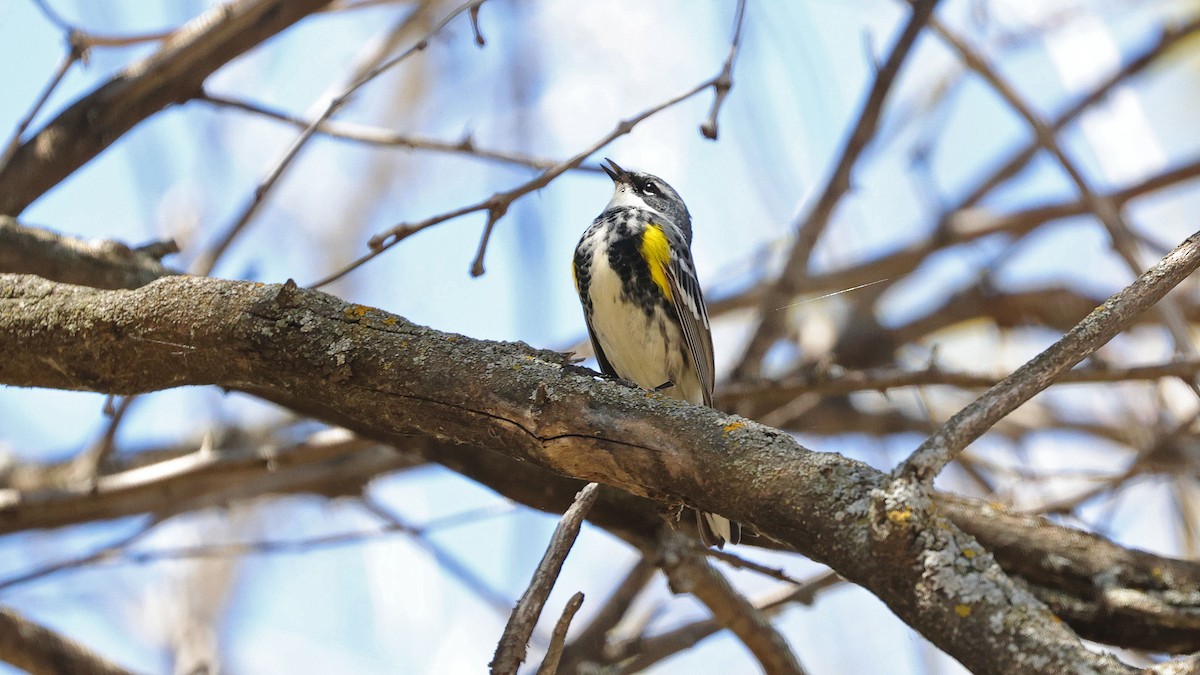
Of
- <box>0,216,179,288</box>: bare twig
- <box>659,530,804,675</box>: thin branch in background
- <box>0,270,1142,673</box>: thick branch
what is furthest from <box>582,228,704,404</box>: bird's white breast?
<box>0,270,1142,673</box>: thick branch

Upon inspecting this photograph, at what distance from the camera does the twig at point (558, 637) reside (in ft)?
6.38

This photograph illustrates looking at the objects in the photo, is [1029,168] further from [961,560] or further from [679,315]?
[961,560]

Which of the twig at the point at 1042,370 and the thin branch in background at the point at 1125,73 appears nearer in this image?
the twig at the point at 1042,370

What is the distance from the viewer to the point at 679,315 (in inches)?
173

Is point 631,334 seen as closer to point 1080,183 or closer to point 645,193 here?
point 645,193

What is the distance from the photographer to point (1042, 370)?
78.6 inches

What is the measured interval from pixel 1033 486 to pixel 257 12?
178 inches

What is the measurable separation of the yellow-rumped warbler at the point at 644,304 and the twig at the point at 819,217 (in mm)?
665

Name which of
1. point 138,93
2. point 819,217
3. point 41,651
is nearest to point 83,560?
point 41,651

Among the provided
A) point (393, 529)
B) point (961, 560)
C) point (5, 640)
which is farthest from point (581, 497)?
point (5, 640)

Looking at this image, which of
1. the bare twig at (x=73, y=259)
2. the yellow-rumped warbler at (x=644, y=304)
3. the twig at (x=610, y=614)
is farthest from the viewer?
the yellow-rumped warbler at (x=644, y=304)

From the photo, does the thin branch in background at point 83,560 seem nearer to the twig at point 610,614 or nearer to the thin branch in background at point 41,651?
the thin branch in background at point 41,651

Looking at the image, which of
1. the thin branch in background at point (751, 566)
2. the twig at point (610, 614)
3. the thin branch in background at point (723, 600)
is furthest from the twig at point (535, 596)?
the twig at point (610, 614)

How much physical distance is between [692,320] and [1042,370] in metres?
2.44
